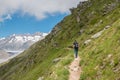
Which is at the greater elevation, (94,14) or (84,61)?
(94,14)

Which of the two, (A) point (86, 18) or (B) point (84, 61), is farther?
(A) point (86, 18)

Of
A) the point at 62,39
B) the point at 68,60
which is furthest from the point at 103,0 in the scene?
the point at 68,60

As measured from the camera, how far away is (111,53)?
35.7 meters

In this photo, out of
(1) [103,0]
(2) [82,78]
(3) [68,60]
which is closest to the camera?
(2) [82,78]

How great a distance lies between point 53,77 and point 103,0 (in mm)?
157760

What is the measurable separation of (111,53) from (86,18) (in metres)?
142

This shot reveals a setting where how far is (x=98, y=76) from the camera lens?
106 ft

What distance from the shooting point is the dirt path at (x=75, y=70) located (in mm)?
36638

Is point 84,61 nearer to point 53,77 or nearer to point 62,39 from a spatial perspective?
point 53,77

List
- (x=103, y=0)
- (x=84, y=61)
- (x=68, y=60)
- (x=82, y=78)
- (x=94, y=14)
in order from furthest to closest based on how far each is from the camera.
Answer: (x=103, y=0), (x=94, y=14), (x=68, y=60), (x=84, y=61), (x=82, y=78)

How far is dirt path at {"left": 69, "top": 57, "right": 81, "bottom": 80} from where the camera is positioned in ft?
120

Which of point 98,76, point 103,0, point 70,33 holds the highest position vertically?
point 103,0

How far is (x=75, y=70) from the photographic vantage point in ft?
128

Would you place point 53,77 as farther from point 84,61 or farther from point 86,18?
point 86,18
